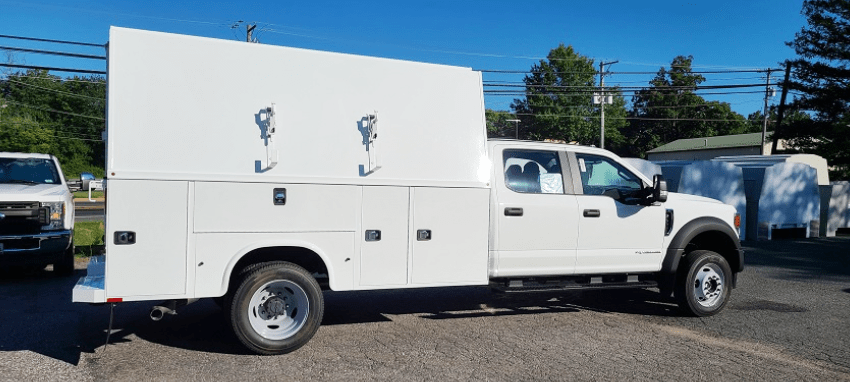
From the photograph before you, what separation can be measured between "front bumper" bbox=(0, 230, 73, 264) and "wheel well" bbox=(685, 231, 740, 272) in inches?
322

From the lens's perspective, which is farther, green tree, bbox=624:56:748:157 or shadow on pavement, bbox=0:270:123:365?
green tree, bbox=624:56:748:157

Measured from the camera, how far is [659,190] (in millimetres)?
7238

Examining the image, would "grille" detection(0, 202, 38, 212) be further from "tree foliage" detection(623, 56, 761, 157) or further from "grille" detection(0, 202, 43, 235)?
"tree foliage" detection(623, 56, 761, 157)

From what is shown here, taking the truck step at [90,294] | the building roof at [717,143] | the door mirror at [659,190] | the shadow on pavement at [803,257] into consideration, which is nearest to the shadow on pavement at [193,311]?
the truck step at [90,294]

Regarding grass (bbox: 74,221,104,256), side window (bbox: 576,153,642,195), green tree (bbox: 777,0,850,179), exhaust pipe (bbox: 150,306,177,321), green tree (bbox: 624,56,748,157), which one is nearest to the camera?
exhaust pipe (bbox: 150,306,177,321)

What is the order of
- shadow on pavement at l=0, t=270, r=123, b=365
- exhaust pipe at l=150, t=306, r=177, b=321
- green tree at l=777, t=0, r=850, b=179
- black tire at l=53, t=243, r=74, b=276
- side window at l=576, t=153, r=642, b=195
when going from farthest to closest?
green tree at l=777, t=0, r=850, b=179 → black tire at l=53, t=243, r=74, b=276 → side window at l=576, t=153, r=642, b=195 → shadow on pavement at l=0, t=270, r=123, b=365 → exhaust pipe at l=150, t=306, r=177, b=321

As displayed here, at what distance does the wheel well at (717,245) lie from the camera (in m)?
8.12

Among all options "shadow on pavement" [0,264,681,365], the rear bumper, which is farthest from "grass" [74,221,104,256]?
the rear bumper

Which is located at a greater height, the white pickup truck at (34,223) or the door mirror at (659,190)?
the door mirror at (659,190)

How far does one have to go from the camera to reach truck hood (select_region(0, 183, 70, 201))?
899 cm

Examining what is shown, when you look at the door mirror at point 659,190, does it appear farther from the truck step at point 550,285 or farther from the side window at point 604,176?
the truck step at point 550,285

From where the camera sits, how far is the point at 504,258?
271 inches

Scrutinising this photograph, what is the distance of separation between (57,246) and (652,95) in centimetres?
6859

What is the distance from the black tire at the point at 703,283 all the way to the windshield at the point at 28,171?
8867mm
